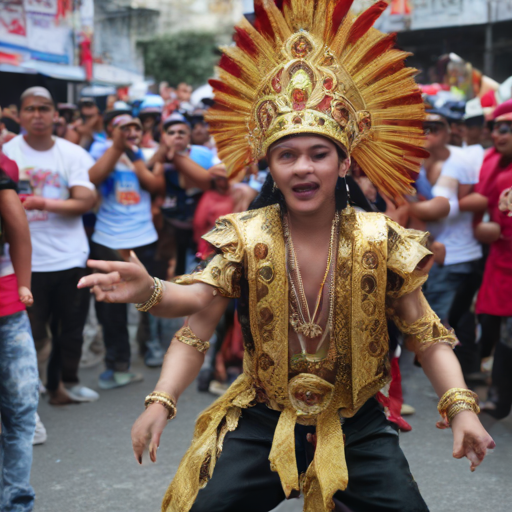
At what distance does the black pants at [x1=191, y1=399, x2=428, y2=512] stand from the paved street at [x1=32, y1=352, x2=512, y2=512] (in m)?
1.59

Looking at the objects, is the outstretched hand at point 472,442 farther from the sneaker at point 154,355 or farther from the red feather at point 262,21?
the sneaker at point 154,355

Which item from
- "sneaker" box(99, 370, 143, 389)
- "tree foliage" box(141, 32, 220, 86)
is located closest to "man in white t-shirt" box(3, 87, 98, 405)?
"sneaker" box(99, 370, 143, 389)

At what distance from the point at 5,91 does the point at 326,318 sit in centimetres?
1563

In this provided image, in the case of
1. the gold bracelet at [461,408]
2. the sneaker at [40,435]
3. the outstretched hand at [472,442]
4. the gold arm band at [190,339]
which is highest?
the gold arm band at [190,339]

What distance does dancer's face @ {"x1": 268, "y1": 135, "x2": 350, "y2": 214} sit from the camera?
267 cm

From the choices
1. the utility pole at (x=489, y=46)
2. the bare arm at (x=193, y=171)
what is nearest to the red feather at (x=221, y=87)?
the bare arm at (x=193, y=171)

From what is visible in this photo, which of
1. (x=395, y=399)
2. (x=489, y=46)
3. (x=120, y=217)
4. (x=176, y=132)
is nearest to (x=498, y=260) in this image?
(x=395, y=399)

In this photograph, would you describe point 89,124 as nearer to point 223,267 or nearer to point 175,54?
point 223,267

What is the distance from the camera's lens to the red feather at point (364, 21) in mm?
2832

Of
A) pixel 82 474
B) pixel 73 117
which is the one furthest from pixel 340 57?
pixel 73 117

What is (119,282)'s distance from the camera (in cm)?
232

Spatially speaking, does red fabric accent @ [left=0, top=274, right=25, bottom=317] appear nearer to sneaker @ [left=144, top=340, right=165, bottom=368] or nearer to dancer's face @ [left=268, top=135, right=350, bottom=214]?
dancer's face @ [left=268, top=135, right=350, bottom=214]

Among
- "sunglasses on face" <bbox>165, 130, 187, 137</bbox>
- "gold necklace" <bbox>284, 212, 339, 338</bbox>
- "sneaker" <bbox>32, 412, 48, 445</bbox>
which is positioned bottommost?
"sneaker" <bbox>32, 412, 48, 445</bbox>

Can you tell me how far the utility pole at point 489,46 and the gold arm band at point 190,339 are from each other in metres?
17.1
